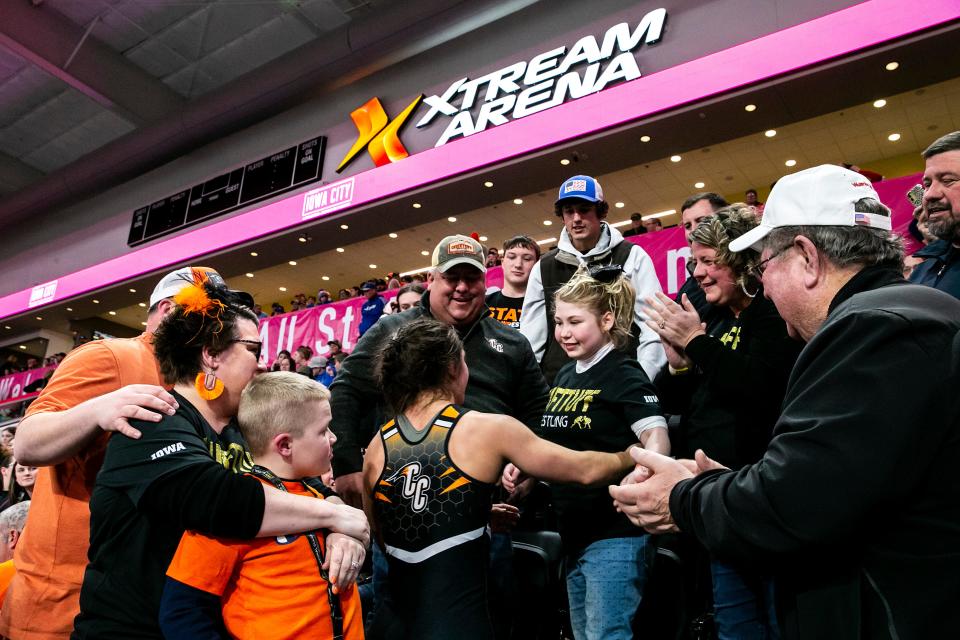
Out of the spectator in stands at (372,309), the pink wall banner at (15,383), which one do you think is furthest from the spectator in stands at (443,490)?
the pink wall banner at (15,383)

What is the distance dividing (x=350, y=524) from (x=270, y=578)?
0.23 m

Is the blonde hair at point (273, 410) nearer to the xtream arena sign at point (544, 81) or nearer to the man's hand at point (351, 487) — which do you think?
the man's hand at point (351, 487)

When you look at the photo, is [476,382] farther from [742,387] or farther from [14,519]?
[14,519]

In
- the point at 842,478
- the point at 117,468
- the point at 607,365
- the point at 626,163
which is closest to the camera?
the point at 842,478

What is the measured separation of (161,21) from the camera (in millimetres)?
13289

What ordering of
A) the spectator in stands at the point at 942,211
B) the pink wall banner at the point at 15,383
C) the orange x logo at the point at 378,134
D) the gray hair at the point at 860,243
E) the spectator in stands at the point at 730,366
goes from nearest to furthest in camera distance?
1. the gray hair at the point at 860,243
2. the spectator in stands at the point at 730,366
3. the spectator in stands at the point at 942,211
4. the orange x logo at the point at 378,134
5. the pink wall banner at the point at 15,383

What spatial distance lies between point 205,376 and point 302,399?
0.30 m

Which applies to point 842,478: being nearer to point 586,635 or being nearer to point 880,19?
point 586,635

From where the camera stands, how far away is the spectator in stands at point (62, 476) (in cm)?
173

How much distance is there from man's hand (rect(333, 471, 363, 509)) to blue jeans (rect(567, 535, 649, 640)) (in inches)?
34.4

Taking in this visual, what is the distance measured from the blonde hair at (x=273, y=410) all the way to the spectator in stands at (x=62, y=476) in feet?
0.78

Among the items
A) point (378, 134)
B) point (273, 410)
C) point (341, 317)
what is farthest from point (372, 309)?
point (273, 410)

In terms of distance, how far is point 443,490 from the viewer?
1.87 metres

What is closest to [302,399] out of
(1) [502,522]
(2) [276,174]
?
(1) [502,522]
